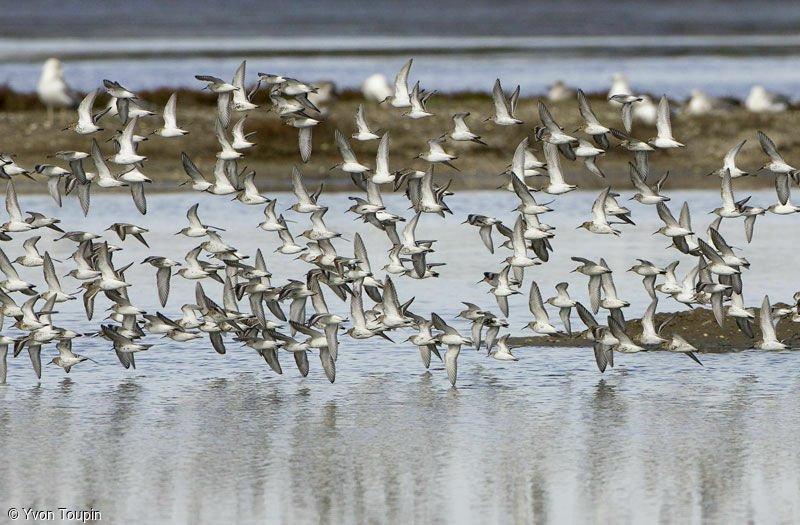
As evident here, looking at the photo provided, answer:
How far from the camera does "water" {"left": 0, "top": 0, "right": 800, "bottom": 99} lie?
67750 millimetres

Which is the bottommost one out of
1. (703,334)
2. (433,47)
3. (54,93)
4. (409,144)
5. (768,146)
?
(703,334)

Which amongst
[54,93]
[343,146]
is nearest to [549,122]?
[343,146]

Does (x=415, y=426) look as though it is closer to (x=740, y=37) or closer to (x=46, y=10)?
(x=740, y=37)

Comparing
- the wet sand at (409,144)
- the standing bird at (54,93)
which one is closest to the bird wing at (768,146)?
the wet sand at (409,144)

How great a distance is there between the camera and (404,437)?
14430 mm

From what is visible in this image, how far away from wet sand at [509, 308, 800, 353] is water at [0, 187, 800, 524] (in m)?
0.43

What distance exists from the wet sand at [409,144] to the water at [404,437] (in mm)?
19792

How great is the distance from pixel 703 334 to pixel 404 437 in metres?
6.04

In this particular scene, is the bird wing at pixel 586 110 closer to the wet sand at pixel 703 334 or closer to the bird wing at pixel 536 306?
the bird wing at pixel 536 306

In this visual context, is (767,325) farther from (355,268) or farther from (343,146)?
(343,146)

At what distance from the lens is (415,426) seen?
584 inches

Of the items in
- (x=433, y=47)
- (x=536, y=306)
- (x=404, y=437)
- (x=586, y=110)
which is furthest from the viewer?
(x=433, y=47)

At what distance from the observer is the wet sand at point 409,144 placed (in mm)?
40500

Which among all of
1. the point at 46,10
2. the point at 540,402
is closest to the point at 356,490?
the point at 540,402
